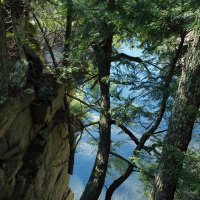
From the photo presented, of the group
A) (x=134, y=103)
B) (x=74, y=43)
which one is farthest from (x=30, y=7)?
(x=134, y=103)

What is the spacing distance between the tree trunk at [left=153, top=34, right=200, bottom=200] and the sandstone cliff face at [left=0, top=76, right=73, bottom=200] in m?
3.19

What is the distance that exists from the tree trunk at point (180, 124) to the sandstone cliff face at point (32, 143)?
10.5ft

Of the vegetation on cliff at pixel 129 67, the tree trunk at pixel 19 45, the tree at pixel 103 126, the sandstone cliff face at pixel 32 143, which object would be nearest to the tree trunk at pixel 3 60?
the vegetation on cliff at pixel 129 67

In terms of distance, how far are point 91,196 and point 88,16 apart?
14.1 ft

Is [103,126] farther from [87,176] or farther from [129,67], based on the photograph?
[87,176]

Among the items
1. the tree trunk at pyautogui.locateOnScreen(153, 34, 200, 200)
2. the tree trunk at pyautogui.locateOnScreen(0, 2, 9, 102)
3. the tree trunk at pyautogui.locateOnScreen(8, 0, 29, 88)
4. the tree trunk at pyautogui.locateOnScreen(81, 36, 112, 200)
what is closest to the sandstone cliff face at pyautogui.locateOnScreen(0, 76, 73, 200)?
the tree trunk at pyautogui.locateOnScreen(8, 0, 29, 88)

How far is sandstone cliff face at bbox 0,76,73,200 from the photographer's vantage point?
8.75 meters

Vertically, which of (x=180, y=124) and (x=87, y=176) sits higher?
(x=87, y=176)

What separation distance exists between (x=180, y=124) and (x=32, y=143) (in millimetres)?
4653

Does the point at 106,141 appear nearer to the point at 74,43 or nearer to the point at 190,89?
the point at 74,43

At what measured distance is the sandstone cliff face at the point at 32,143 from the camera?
8750mm

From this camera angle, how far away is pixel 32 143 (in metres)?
10.5

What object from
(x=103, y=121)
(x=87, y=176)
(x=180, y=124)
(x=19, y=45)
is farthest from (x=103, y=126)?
(x=87, y=176)

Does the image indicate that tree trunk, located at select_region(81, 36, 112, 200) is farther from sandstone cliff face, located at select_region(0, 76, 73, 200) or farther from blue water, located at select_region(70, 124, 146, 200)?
blue water, located at select_region(70, 124, 146, 200)
